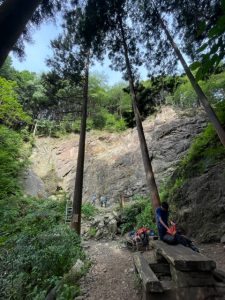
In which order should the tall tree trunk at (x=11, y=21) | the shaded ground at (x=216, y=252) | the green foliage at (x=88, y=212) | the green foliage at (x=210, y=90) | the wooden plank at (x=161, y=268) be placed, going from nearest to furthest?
the tall tree trunk at (x=11, y=21)
the wooden plank at (x=161, y=268)
the shaded ground at (x=216, y=252)
the green foliage at (x=210, y=90)
the green foliage at (x=88, y=212)

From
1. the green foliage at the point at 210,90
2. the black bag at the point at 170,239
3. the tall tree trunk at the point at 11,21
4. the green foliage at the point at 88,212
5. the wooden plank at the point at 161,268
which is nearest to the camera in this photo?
the tall tree trunk at the point at 11,21

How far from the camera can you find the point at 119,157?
2202cm

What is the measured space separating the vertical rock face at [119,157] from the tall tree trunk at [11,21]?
51.6ft

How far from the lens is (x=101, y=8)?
31.2 feet

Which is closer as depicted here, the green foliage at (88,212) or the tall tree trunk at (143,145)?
the tall tree trunk at (143,145)

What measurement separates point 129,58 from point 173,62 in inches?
86.3

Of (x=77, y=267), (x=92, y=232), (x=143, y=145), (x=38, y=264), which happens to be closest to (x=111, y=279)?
(x=77, y=267)

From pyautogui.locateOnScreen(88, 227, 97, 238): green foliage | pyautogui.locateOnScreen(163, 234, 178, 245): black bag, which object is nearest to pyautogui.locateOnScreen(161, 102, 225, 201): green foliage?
pyautogui.locateOnScreen(88, 227, 97, 238): green foliage

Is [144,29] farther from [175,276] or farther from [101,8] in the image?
[175,276]

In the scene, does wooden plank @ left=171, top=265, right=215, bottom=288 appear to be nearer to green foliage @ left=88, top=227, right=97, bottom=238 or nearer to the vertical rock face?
green foliage @ left=88, top=227, right=97, bottom=238

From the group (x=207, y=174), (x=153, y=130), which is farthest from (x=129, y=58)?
(x=153, y=130)

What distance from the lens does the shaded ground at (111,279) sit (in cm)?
412

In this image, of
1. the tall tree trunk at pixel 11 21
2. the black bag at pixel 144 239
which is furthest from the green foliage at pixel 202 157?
the tall tree trunk at pixel 11 21

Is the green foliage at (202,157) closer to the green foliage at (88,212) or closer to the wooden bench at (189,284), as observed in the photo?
the wooden bench at (189,284)
